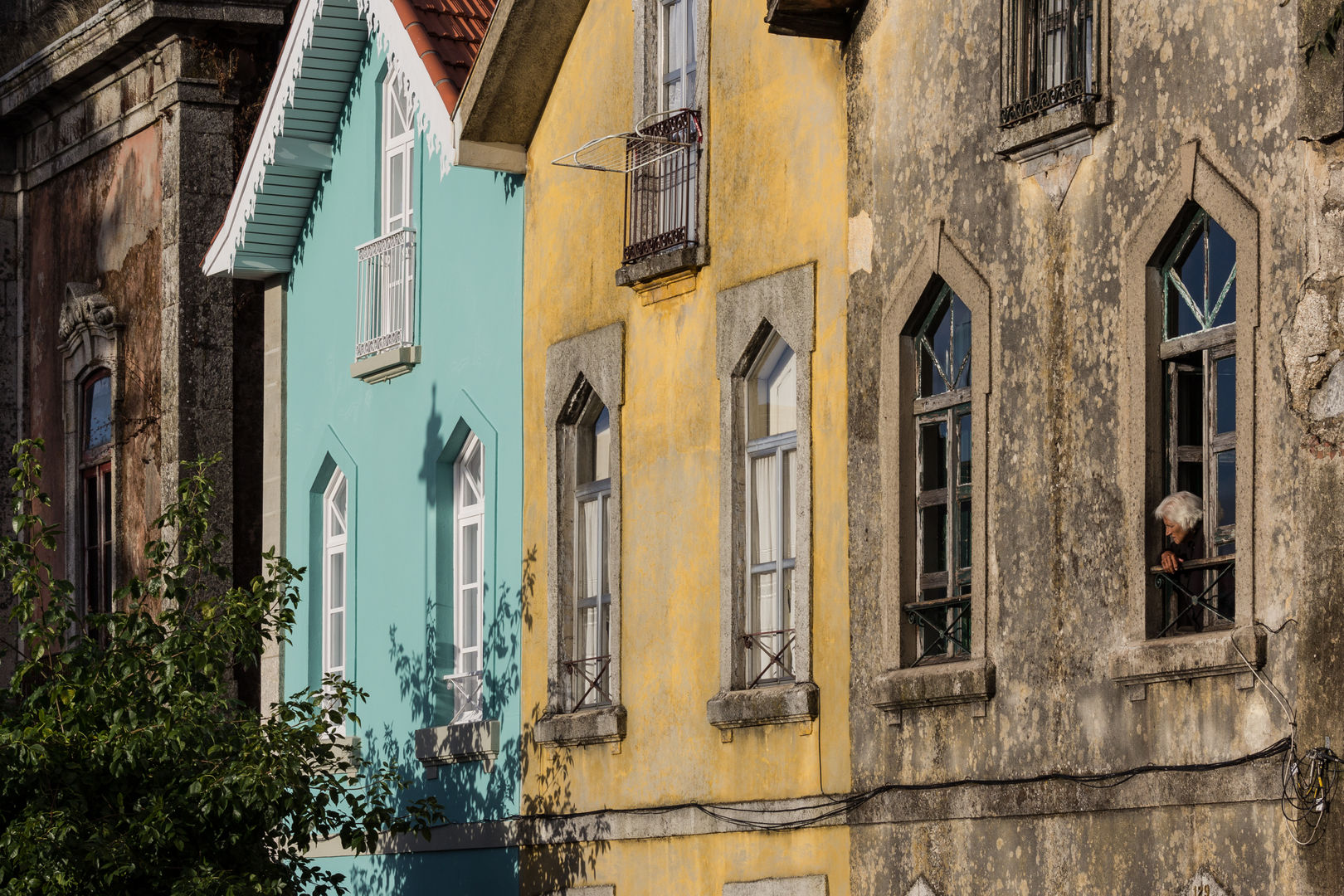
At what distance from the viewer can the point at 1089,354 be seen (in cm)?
1250

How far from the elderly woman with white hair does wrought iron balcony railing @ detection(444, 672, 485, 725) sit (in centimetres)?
791

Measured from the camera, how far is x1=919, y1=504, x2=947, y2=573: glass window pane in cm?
1400

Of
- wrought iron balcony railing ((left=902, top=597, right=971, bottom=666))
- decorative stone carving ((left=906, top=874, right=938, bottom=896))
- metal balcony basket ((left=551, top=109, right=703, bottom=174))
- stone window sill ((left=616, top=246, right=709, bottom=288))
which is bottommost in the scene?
decorative stone carving ((left=906, top=874, right=938, bottom=896))

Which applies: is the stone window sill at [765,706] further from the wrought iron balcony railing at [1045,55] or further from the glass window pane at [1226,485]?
the wrought iron balcony railing at [1045,55]

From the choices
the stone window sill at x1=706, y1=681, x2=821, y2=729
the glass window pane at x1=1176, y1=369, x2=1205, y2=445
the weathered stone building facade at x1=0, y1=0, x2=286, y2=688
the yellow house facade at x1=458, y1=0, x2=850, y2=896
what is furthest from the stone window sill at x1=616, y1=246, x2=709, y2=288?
the weathered stone building facade at x1=0, y1=0, x2=286, y2=688

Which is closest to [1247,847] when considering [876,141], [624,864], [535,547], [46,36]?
[876,141]

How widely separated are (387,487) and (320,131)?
3.50 m

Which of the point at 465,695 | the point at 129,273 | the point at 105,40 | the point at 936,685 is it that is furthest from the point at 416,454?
the point at 936,685

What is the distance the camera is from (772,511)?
1564cm

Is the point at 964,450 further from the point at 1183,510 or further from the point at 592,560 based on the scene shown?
the point at 592,560

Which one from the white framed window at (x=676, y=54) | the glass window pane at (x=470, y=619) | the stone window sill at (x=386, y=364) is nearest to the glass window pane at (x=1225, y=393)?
the white framed window at (x=676, y=54)

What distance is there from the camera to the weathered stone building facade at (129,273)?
22797mm

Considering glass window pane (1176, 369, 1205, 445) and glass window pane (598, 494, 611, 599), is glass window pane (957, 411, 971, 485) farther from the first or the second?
glass window pane (598, 494, 611, 599)

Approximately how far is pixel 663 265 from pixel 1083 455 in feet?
15.3
